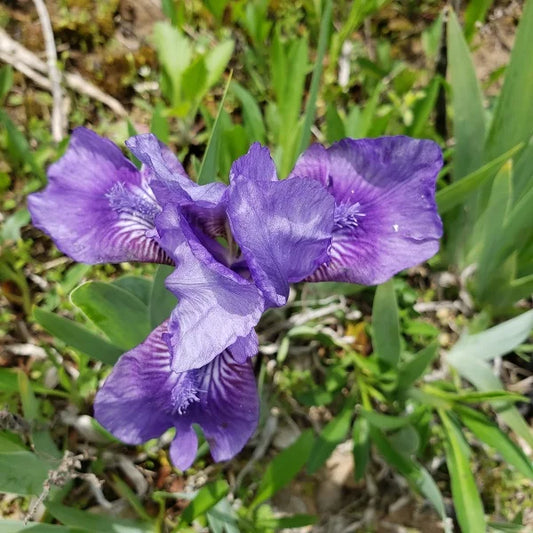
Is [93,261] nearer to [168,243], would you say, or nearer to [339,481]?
[168,243]

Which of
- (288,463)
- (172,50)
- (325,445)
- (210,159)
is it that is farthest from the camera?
(172,50)

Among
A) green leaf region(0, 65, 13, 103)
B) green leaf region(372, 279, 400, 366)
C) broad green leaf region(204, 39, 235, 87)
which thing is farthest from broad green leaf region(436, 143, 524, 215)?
green leaf region(0, 65, 13, 103)

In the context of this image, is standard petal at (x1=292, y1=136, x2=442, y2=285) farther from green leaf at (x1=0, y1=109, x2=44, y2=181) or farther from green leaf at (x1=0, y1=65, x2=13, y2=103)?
green leaf at (x1=0, y1=65, x2=13, y2=103)

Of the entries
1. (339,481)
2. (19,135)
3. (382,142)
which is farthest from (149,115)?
(339,481)

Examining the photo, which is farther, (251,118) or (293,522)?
(251,118)

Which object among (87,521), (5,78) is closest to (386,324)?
(87,521)

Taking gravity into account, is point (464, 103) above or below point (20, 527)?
above

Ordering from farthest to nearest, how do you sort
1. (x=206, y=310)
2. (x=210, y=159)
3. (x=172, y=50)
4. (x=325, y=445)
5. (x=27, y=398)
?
(x=172, y=50) < (x=325, y=445) < (x=27, y=398) < (x=210, y=159) < (x=206, y=310)

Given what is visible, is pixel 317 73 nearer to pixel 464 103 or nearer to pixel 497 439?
pixel 464 103
